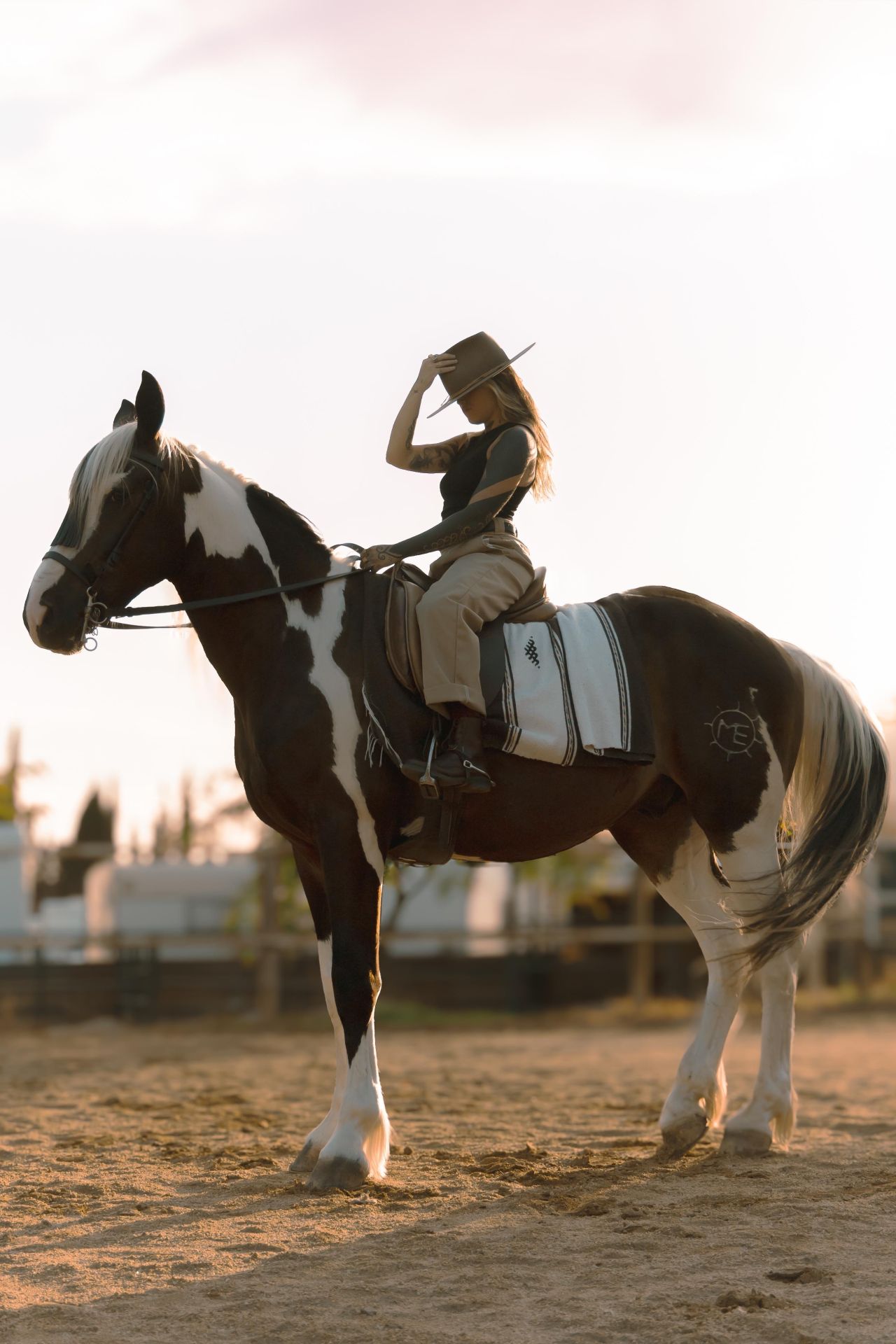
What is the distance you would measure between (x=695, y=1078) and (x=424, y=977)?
435 inches

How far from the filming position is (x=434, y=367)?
5348 millimetres

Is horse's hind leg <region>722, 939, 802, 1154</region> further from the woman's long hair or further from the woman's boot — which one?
the woman's long hair

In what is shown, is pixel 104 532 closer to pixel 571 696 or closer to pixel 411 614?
pixel 411 614

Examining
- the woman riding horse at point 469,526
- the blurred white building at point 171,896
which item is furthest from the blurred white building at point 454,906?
the woman riding horse at point 469,526

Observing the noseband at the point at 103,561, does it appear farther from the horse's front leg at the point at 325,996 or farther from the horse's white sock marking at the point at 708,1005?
the horse's white sock marking at the point at 708,1005

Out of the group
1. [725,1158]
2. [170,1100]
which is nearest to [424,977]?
[170,1100]

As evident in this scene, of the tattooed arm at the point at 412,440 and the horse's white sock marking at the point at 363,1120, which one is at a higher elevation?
the tattooed arm at the point at 412,440

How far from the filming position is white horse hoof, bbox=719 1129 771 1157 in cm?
536

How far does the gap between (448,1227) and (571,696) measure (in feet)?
6.31

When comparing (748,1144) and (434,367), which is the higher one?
(434,367)

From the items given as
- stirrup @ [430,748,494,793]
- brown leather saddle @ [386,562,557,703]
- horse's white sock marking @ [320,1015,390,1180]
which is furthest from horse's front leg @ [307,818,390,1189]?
brown leather saddle @ [386,562,557,703]

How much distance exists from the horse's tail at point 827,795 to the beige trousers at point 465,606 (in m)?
1.33

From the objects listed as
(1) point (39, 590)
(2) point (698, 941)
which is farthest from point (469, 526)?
(2) point (698, 941)

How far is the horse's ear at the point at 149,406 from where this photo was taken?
4.89 m
